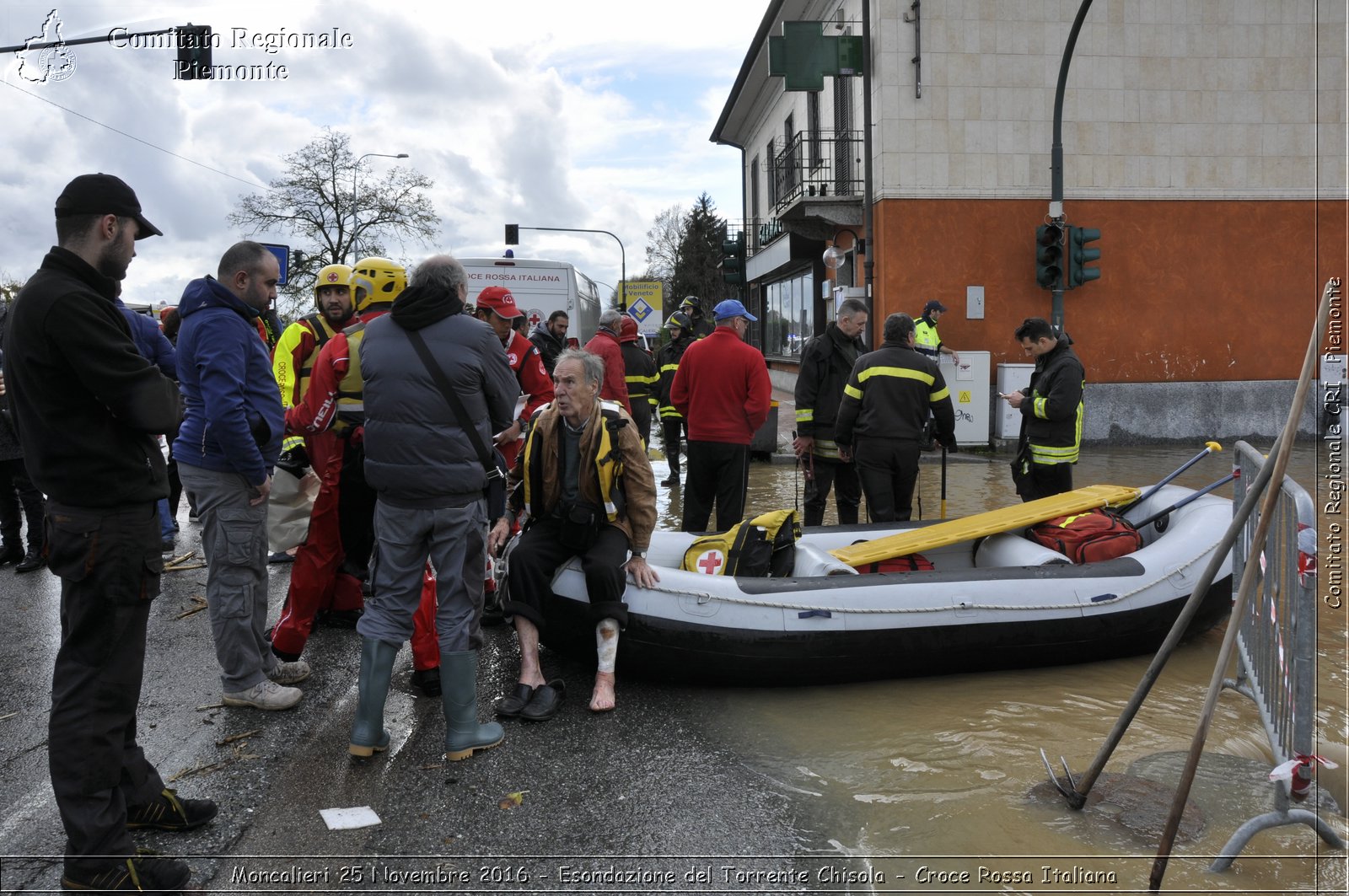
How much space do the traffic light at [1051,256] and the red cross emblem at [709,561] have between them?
31.4 feet

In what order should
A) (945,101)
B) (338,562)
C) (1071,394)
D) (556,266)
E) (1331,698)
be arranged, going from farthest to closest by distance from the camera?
(556,266)
(945,101)
(1071,394)
(338,562)
(1331,698)

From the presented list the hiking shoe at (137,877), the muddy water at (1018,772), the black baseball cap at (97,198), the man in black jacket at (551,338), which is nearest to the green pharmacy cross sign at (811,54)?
the man in black jacket at (551,338)

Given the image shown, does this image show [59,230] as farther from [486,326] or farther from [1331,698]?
[1331,698]

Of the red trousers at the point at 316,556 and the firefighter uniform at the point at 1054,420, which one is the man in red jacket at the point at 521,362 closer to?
the red trousers at the point at 316,556

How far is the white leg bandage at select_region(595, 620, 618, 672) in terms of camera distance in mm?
4652

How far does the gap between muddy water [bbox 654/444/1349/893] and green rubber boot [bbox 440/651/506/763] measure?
1.14 meters

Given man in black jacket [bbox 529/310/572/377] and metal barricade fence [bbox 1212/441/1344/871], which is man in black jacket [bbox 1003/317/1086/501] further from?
man in black jacket [bbox 529/310/572/377]

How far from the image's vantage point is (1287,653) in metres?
3.42

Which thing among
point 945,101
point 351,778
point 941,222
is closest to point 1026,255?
point 941,222

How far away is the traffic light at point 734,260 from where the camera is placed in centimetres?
2028

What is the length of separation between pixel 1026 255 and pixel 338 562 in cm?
1289

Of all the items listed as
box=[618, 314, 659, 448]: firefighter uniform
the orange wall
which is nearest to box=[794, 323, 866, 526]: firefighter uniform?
A: box=[618, 314, 659, 448]: firefighter uniform

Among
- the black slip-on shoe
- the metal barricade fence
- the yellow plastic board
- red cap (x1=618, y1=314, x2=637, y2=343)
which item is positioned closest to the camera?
the metal barricade fence

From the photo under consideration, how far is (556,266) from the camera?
16.0 metres
